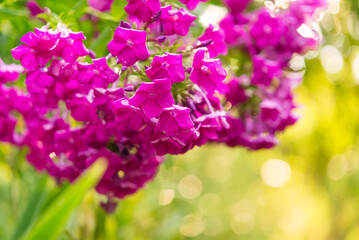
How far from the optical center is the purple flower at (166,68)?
1.94 feet

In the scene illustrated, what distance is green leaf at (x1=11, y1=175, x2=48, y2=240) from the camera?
3.97 ft

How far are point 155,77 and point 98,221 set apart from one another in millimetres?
851

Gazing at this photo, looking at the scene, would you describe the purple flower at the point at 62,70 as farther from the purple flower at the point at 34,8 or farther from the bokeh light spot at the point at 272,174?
the bokeh light spot at the point at 272,174

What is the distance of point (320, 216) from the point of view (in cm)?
350

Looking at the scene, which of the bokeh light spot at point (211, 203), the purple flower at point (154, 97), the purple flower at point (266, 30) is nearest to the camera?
the purple flower at point (154, 97)

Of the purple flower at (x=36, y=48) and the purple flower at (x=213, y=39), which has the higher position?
the purple flower at (x=36, y=48)

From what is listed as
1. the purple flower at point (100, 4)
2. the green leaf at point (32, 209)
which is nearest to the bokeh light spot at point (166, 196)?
the green leaf at point (32, 209)

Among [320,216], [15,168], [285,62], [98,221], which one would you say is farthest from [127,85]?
[320,216]

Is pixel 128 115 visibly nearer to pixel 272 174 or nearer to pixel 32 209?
pixel 32 209

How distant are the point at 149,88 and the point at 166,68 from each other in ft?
0.12

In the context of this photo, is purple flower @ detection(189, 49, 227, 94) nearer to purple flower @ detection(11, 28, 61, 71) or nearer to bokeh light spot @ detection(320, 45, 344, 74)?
purple flower @ detection(11, 28, 61, 71)

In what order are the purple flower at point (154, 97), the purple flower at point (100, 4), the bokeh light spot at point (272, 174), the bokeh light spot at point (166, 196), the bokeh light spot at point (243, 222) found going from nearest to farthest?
the purple flower at point (154, 97)
the purple flower at point (100, 4)
the bokeh light spot at point (166, 196)
the bokeh light spot at point (272, 174)
the bokeh light spot at point (243, 222)

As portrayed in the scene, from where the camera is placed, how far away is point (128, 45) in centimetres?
60

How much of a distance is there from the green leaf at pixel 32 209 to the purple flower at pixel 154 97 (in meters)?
0.75
